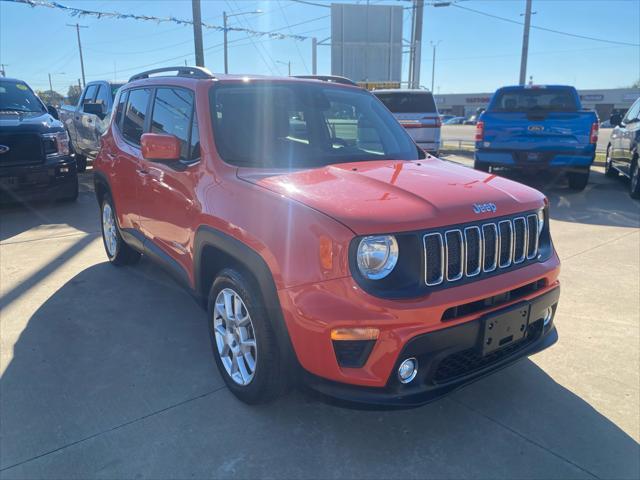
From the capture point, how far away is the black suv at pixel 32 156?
7.30 metres

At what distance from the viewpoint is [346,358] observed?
90.8 inches

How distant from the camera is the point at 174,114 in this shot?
3.66 metres

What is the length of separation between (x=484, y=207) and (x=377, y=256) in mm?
675

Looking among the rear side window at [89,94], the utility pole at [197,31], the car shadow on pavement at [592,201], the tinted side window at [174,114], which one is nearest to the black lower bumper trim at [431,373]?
the tinted side window at [174,114]

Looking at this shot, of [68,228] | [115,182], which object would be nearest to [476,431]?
[115,182]

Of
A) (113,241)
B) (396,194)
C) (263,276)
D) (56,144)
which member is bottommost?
(113,241)

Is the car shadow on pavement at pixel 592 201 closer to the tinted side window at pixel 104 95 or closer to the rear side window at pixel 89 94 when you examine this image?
the tinted side window at pixel 104 95

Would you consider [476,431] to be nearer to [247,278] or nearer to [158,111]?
[247,278]

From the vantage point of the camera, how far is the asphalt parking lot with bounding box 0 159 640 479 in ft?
8.00

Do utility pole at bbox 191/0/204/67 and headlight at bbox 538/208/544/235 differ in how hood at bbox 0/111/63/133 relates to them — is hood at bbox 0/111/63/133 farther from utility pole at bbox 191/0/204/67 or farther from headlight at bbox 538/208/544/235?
utility pole at bbox 191/0/204/67

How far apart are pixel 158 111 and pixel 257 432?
101 inches

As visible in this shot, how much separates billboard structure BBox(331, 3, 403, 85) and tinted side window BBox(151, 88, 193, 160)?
25.4 m

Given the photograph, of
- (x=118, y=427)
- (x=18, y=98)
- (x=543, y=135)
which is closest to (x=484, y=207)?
(x=118, y=427)

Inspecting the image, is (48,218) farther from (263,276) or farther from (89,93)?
(263,276)
